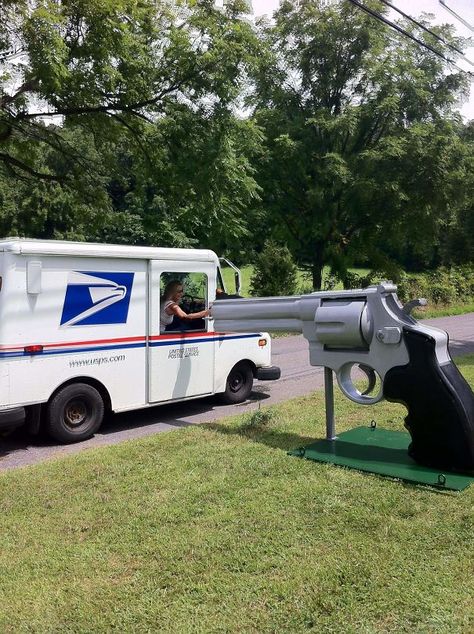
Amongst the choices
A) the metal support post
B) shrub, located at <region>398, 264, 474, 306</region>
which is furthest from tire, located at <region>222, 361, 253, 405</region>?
shrub, located at <region>398, 264, 474, 306</region>

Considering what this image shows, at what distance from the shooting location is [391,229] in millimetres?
24578

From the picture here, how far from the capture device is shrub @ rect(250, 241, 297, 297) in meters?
20.4

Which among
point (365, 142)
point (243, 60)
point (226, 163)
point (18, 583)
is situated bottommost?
point (18, 583)

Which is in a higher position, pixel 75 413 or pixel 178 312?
pixel 178 312

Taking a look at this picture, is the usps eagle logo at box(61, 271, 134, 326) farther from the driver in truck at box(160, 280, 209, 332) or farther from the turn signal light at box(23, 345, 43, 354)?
the driver in truck at box(160, 280, 209, 332)

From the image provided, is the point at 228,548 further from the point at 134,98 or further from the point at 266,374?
the point at 134,98

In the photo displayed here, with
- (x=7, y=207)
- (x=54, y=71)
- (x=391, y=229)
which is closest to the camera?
(x=54, y=71)

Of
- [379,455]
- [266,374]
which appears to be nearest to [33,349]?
[379,455]

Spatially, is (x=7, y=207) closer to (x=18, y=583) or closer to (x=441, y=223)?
(x=441, y=223)

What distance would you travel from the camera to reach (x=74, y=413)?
7223 mm

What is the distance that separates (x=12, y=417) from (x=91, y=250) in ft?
6.98

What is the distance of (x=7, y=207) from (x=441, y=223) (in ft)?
101

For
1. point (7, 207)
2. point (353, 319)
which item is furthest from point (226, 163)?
point (7, 207)

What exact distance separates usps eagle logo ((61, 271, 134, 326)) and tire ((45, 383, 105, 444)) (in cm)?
83
